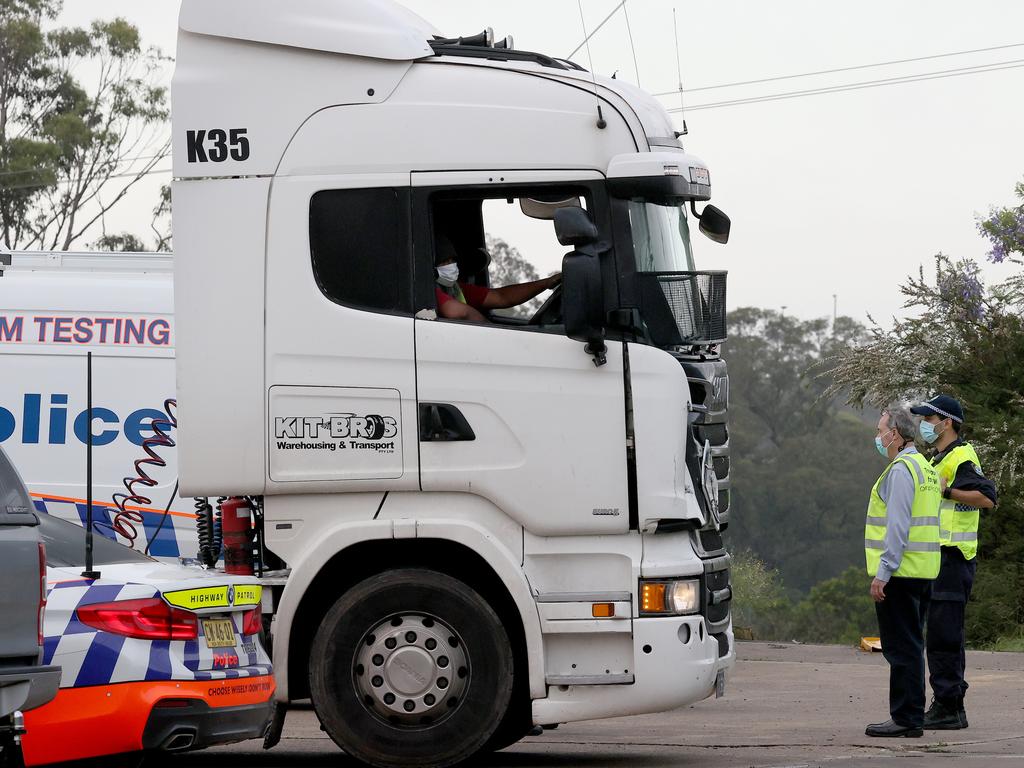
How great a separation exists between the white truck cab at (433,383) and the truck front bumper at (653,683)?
0.01 m

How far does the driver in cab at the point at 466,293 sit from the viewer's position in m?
8.33

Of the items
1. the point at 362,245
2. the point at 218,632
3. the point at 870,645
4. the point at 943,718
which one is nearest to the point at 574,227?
the point at 362,245

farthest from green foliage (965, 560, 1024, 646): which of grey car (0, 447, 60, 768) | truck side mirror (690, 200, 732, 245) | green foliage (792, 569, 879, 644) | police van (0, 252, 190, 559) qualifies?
green foliage (792, 569, 879, 644)

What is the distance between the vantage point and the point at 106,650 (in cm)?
701

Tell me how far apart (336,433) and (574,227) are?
5.24 feet

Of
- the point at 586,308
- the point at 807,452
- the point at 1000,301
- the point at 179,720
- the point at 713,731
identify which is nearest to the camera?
the point at 179,720

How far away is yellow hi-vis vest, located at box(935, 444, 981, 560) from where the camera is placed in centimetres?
1003

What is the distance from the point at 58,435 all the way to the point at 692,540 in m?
5.13

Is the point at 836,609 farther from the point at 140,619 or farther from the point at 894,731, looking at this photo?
the point at 140,619

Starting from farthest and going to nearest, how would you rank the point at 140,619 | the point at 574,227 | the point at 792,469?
the point at 792,469 < the point at 574,227 < the point at 140,619

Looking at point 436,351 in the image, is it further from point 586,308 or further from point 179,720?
point 179,720

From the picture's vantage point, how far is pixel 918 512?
31.4 feet

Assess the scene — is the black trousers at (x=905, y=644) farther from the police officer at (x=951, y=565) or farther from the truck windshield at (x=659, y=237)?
the truck windshield at (x=659, y=237)

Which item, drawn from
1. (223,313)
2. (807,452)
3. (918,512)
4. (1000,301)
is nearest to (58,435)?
(223,313)
